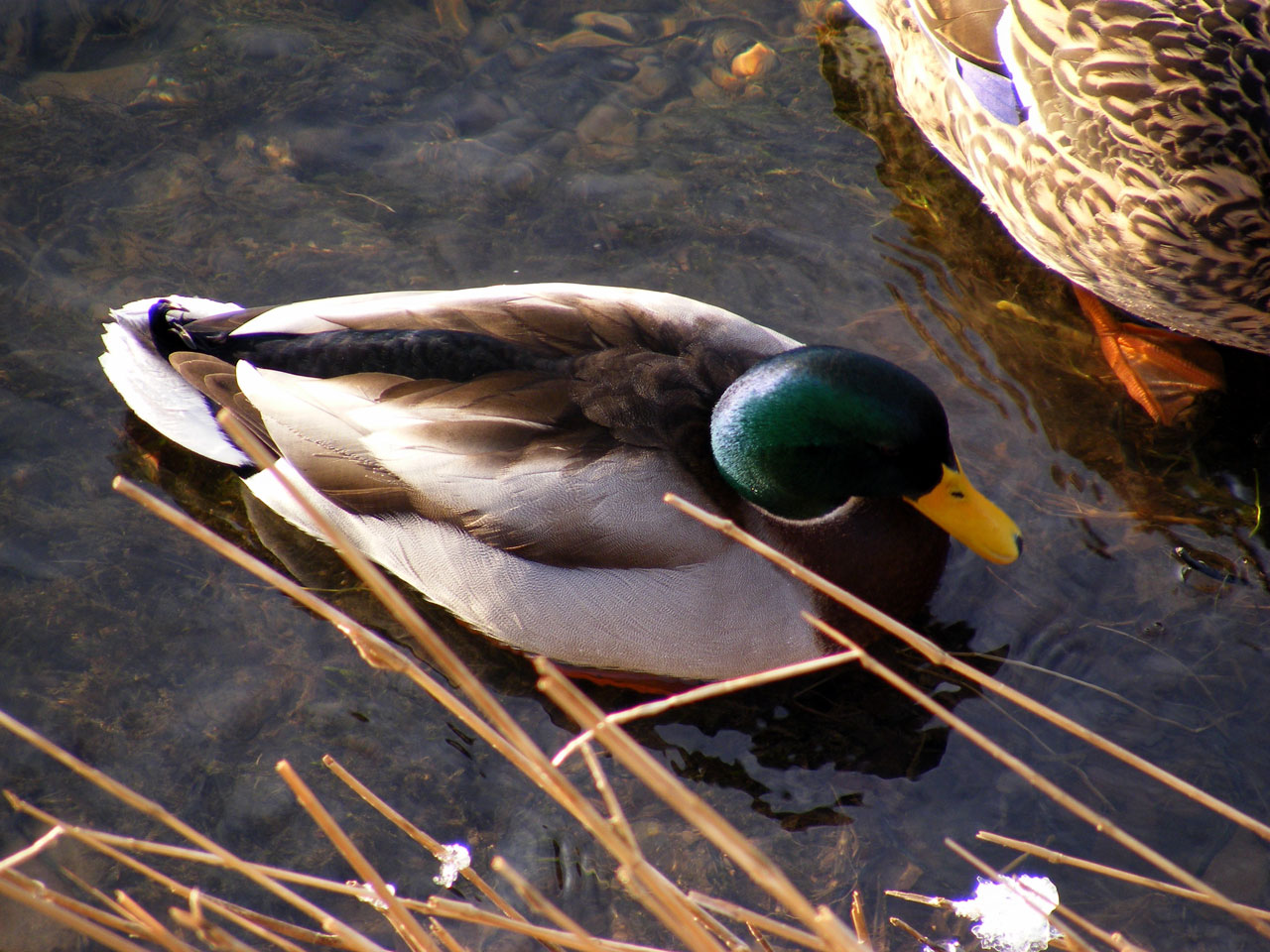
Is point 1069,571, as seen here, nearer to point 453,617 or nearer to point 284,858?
point 453,617

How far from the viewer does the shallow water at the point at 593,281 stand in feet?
11.6

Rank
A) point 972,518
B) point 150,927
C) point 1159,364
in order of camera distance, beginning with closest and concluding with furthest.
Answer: point 150,927 < point 972,518 < point 1159,364

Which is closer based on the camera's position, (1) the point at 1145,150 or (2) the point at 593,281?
(1) the point at 1145,150

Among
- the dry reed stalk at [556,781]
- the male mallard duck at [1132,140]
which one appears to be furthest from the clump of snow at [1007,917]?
the male mallard duck at [1132,140]

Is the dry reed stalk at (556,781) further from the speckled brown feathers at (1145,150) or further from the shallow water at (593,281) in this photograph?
the speckled brown feathers at (1145,150)

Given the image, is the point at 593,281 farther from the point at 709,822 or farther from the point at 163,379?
the point at 709,822

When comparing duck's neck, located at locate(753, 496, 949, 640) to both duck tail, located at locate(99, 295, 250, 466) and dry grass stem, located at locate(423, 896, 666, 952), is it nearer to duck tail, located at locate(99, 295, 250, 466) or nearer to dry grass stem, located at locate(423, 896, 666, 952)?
dry grass stem, located at locate(423, 896, 666, 952)

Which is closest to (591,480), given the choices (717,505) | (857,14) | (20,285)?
(717,505)

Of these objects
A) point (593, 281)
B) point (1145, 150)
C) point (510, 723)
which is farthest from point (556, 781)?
point (593, 281)

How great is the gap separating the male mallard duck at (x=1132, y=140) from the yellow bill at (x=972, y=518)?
117 centimetres

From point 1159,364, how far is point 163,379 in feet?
11.9

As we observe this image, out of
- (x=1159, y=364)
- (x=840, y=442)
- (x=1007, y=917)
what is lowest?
(x=1007, y=917)

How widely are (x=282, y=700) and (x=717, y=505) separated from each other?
1548 millimetres

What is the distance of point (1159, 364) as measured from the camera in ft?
14.6
